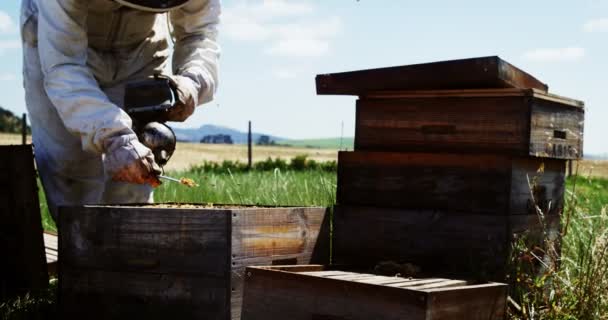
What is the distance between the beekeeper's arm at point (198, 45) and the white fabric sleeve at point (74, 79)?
1.80ft

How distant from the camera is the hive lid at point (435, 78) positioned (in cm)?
285

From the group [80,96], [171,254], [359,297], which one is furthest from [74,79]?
[359,297]

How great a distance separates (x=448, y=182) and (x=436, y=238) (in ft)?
0.75

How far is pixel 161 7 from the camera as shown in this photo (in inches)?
144

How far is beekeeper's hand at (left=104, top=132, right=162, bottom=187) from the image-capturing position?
324 cm

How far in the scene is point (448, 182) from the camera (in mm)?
3041

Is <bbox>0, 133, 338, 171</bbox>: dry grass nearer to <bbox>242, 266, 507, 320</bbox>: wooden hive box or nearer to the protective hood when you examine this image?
the protective hood

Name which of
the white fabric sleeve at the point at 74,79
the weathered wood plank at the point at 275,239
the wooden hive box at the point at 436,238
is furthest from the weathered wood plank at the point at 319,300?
the white fabric sleeve at the point at 74,79

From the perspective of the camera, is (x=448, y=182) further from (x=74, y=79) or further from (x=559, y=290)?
(x=74, y=79)

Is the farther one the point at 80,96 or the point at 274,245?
the point at 80,96

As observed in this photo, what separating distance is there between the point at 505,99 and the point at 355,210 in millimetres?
772

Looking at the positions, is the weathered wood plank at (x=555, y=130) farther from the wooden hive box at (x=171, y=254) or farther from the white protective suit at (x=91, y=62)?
the white protective suit at (x=91, y=62)

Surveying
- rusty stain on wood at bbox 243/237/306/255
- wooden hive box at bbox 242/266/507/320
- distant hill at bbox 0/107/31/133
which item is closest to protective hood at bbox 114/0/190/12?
rusty stain on wood at bbox 243/237/306/255

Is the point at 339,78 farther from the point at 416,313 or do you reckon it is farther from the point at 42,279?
the point at 42,279
